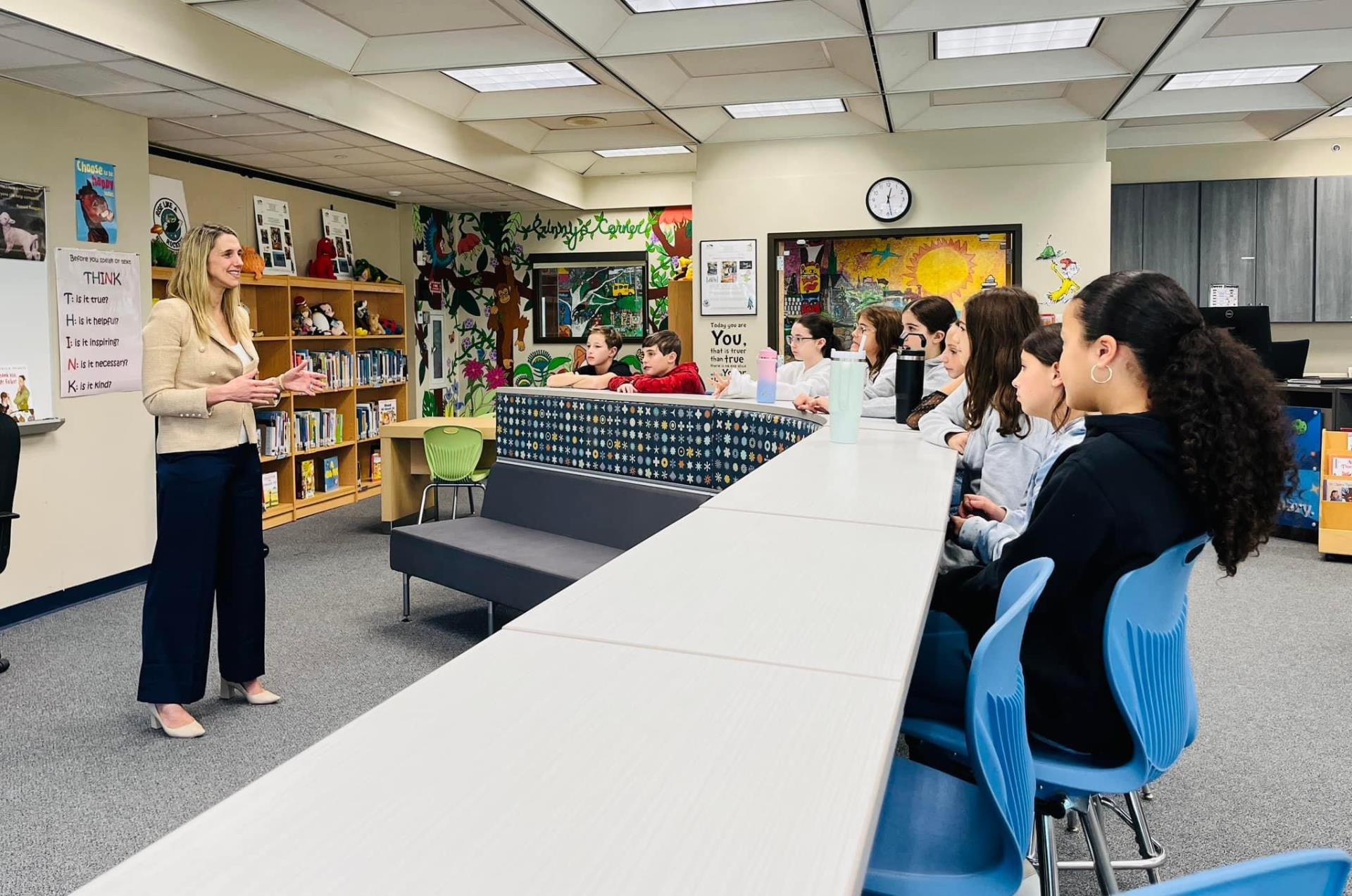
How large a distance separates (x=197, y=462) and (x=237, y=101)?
231cm

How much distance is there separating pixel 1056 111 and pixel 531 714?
6.55 m

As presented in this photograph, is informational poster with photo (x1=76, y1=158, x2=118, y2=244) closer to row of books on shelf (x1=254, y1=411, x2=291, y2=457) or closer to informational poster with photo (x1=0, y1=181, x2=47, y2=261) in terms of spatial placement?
informational poster with photo (x1=0, y1=181, x2=47, y2=261)

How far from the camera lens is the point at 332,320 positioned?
7.29 m

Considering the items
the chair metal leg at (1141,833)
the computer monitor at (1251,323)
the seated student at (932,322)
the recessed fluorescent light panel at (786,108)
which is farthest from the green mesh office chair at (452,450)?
the computer monitor at (1251,323)

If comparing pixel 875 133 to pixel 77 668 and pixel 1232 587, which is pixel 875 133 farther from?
pixel 77 668

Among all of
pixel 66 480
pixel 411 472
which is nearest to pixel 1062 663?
pixel 66 480

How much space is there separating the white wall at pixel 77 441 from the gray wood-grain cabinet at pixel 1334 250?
7877 millimetres

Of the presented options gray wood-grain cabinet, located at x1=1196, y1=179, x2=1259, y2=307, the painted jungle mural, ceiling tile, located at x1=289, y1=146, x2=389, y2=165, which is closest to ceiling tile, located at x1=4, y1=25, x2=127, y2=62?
ceiling tile, located at x1=289, y1=146, x2=389, y2=165

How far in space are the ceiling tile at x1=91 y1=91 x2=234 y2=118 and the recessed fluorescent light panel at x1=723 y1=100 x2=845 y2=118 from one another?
9.90 ft

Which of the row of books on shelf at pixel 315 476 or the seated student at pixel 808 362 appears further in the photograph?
the row of books on shelf at pixel 315 476

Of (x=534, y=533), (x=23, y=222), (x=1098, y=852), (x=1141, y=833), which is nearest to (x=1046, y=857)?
(x=1098, y=852)

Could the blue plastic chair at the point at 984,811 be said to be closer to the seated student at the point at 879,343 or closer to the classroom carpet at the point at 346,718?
the classroom carpet at the point at 346,718

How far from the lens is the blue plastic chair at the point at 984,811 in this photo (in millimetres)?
1199

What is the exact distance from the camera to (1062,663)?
5.40 feet
